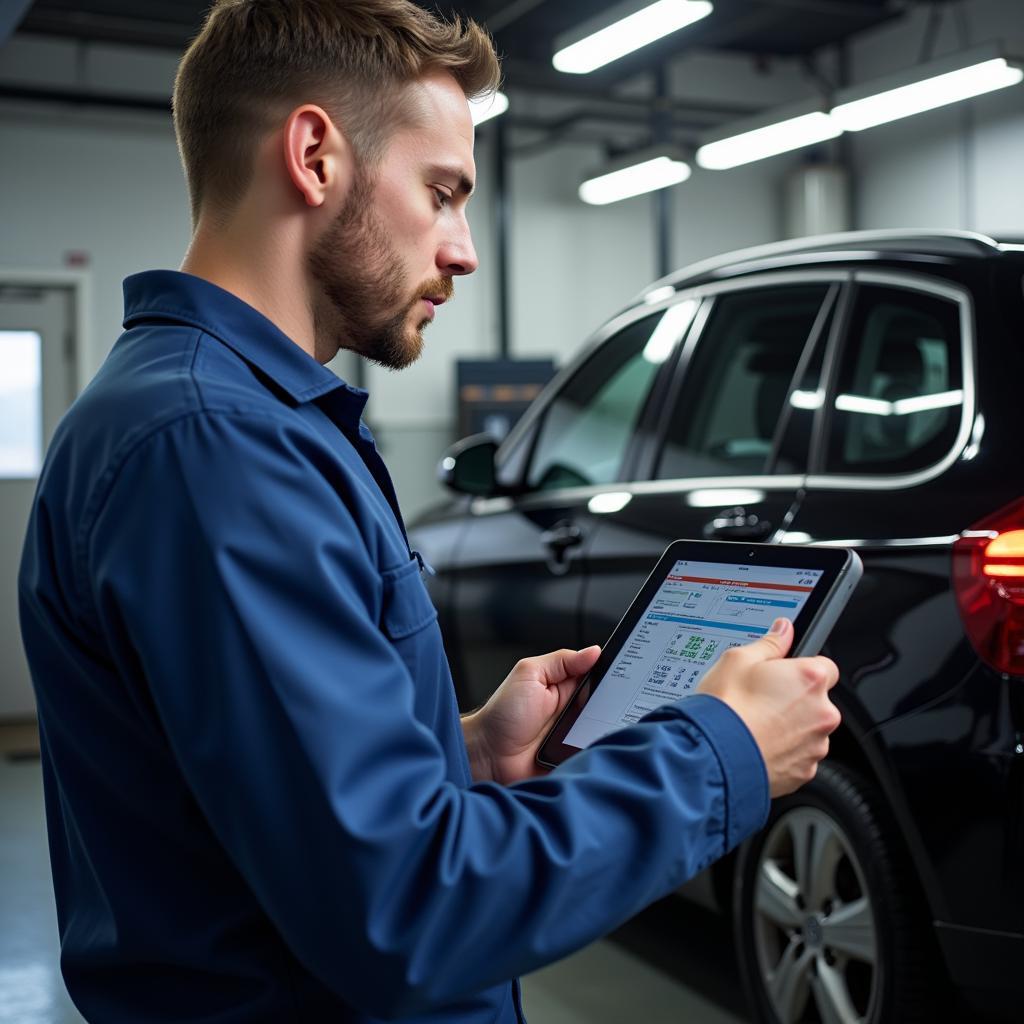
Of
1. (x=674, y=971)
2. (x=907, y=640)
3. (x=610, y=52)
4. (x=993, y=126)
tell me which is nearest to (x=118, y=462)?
(x=907, y=640)

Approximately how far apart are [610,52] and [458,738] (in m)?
6.56

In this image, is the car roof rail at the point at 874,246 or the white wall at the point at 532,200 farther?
the white wall at the point at 532,200

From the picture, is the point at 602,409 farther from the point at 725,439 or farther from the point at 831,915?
the point at 831,915

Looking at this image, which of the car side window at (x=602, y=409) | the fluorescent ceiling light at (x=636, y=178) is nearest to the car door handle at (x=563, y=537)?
the car side window at (x=602, y=409)

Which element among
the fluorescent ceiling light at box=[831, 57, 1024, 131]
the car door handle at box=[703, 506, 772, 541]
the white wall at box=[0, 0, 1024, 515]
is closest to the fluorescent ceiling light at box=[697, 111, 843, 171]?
the fluorescent ceiling light at box=[831, 57, 1024, 131]

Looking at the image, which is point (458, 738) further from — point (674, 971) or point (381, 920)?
point (674, 971)

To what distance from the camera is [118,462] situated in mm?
863

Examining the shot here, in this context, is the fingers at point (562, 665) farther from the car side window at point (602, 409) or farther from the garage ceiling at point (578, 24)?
the garage ceiling at point (578, 24)

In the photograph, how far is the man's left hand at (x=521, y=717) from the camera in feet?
4.39

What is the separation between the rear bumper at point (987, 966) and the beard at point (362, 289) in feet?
4.81

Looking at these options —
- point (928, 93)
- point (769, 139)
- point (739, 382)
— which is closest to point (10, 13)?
point (739, 382)

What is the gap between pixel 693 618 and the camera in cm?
130

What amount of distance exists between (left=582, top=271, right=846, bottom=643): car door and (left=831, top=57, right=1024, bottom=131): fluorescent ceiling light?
479cm

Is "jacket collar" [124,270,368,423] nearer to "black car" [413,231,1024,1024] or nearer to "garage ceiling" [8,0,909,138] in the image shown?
"black car" [413,231,1024,1024]
